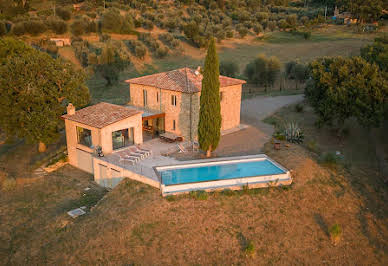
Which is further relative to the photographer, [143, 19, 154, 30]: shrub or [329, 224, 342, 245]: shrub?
[143, 19, 154, 30]: shrub

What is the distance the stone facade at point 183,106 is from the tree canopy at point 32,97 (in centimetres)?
585

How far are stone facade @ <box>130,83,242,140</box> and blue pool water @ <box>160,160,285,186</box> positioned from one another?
217 inches

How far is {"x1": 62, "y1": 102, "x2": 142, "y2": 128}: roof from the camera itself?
2280 cm

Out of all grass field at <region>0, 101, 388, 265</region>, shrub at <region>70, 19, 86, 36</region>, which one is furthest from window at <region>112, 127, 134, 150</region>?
shrub at <region>70, 19, 86, 36</region>

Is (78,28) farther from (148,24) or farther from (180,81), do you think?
(180,81)

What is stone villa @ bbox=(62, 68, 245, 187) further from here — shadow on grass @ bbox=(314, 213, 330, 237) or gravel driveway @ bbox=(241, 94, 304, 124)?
shadow on grass @ bbox=(314, 213, 330, 237)

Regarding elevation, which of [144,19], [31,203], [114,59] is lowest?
[31,203]

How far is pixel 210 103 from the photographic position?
2247 centimetres

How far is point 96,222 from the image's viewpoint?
682 inches

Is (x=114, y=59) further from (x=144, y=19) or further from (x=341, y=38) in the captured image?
(x=341, y=38)

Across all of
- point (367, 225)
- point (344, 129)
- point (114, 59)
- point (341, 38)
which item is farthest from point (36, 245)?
point (341, 38)

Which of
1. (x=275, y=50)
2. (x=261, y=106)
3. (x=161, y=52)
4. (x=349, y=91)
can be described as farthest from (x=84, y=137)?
(x=275, y=50)

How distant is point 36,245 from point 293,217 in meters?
12.7

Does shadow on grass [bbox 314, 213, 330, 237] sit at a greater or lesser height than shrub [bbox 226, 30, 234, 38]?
lesser
